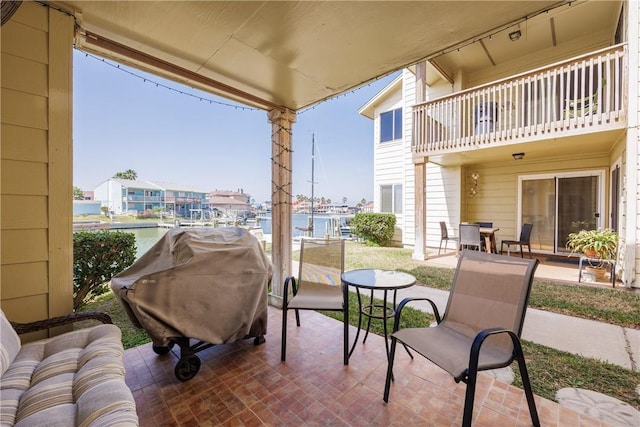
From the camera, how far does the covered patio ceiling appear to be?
73.7 inches

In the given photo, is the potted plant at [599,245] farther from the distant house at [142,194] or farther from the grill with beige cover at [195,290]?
the distant house at [142,194]

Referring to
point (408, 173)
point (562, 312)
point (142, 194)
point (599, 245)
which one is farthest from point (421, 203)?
point (142, 194)

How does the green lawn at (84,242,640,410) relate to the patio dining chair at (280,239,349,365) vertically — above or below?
below

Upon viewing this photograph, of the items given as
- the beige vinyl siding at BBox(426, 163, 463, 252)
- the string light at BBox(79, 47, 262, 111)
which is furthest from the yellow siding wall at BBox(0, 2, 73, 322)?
the beige vinyl siding at BBox(426, 163, 463, 252)

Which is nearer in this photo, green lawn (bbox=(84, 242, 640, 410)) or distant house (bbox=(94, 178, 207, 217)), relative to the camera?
green lawn (bbox=(84, 242, 640, 410))

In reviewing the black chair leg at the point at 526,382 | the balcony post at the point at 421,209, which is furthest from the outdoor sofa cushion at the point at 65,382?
the balcony post at the point at 421,209

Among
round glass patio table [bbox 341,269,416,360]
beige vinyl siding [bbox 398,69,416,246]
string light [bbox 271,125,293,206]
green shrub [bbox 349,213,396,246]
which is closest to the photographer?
round glass patio table [bbox 341,269,416,360]

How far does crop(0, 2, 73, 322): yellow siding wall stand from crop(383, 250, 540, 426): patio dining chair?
8.26ft

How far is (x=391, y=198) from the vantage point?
947 centimetres

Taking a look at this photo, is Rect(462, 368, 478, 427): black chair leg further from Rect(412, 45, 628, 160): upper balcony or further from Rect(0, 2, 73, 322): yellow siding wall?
Rect(412, 45, 628, 160): upper balcony

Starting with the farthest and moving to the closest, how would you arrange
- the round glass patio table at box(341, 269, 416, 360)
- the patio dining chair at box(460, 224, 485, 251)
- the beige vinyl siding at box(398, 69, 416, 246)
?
1. the beige vinyl siding at box(398, 69, 416, 246)
2. the patio dining chair at box(460, 224, 485, 251)
3. the round glass patio table at box(341, 269, 416, 360)

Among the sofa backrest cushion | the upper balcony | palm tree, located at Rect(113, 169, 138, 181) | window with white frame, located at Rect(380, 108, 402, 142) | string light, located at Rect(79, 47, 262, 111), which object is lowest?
the sofa backrest cushion

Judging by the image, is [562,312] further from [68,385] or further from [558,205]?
[68,385]

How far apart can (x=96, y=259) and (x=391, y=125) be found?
8871mm
